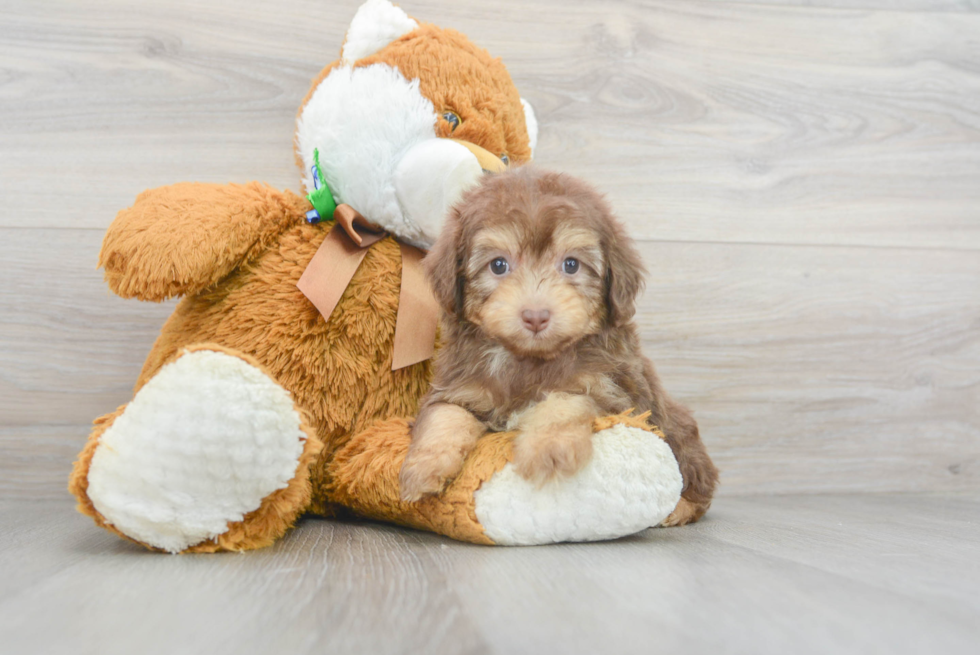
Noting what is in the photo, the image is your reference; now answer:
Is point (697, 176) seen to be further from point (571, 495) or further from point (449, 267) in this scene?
point (571, 495)

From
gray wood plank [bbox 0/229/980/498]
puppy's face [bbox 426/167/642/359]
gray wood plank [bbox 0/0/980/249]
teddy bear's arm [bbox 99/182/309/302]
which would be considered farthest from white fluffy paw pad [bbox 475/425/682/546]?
gray wood plank [bbox 0/0/980/249]

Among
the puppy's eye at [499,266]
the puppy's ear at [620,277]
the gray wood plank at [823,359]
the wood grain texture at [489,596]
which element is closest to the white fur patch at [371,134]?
the puppy's eye at [499,266]

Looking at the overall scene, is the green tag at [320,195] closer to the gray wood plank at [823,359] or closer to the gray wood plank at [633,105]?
the gray wood plank at [633,105]

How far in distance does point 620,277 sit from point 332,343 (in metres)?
0.63

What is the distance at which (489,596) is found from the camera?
962 millimetres

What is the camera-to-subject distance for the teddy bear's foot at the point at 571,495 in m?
1.21

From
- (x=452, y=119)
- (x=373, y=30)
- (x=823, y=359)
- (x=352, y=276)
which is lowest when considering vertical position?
(x=823, y=359)

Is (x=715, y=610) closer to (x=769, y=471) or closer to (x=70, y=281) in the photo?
(x=769, y=471)

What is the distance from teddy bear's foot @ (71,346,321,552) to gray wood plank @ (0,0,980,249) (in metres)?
1.04

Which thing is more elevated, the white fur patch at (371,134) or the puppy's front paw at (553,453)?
the white fur patch at (371,134)

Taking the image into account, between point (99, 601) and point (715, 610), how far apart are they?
817mm

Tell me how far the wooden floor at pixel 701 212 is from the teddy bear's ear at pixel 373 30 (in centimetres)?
48

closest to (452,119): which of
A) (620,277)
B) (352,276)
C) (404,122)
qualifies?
(404,122)

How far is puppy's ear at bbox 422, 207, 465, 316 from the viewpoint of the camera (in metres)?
1.33
